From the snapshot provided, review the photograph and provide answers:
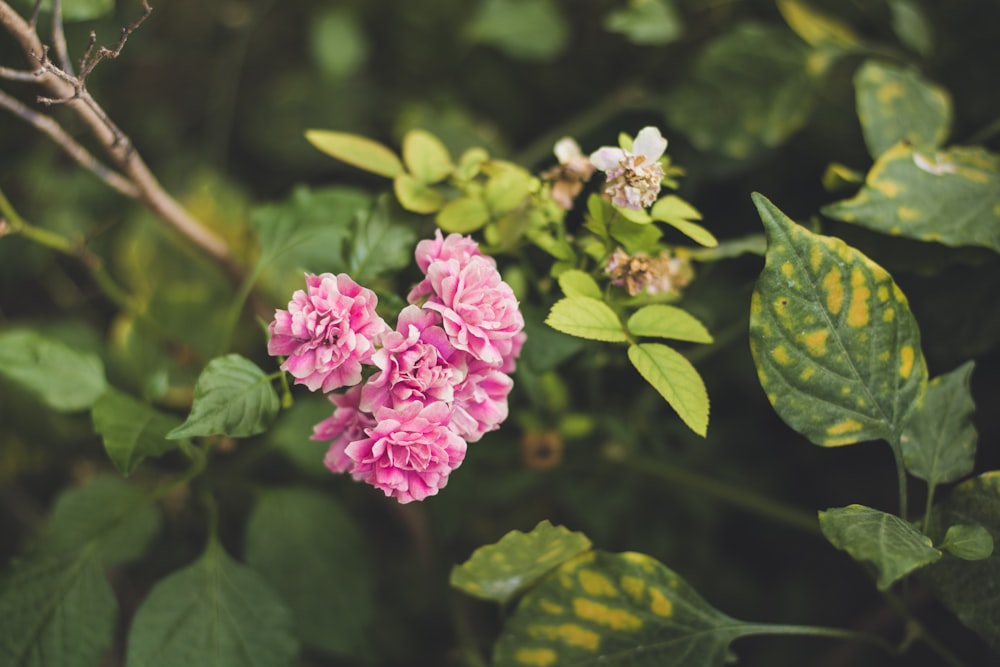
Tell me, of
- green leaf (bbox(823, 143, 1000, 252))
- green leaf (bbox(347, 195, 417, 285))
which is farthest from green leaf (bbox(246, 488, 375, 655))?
green leaf (bbox(823, 143, 1000, 252))

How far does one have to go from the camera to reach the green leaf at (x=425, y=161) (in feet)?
2.59

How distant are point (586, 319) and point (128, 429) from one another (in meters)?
0.44

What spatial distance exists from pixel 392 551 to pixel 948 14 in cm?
120

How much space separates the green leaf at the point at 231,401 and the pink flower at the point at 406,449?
10cm

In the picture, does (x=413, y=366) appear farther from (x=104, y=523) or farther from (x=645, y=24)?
(x=645, y=24)

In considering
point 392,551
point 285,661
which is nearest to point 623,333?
point 285,661

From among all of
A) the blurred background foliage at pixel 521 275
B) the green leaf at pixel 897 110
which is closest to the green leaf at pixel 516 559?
the blurred background foliage at pixel 521 275

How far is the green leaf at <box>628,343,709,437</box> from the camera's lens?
62 centimetres

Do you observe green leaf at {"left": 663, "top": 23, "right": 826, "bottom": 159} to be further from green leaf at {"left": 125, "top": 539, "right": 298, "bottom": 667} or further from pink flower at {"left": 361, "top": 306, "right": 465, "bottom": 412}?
green leaf at {"left": 125, "top": 539, "right": 298, "bottom": 667}

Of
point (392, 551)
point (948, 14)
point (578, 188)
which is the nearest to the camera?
point (578, 188)

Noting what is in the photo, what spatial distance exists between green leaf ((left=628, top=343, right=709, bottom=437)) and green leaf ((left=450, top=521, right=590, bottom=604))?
16cm

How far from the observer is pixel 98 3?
765 millimetres

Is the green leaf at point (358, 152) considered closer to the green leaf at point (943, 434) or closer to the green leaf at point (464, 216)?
the green leaf at point (464, 216)

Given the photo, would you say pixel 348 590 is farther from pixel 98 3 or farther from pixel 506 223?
pixel 98 3
